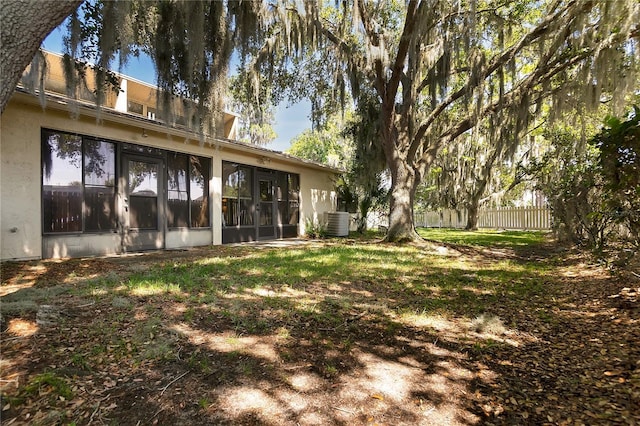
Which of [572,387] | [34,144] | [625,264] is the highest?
[34,144]

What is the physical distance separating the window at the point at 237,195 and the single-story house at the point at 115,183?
3cm

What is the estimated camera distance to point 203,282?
440 cm

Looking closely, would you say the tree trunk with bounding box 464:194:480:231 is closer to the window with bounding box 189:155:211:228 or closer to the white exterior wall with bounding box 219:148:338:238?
the white exterior wall with bounding box 219:148:338:238

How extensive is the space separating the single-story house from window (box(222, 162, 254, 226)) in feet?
0.10

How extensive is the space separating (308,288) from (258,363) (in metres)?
1.97

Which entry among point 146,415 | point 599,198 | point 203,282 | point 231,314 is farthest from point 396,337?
point 599,198

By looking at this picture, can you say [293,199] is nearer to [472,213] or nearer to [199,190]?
[199,190]

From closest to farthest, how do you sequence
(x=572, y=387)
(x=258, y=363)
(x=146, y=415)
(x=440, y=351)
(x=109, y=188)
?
(x=146, y=415)
(x=572, y=387)
(x=258, y=363)
(x=440, y=351)
(x=109, y=188)

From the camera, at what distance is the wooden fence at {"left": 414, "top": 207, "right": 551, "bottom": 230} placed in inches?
582

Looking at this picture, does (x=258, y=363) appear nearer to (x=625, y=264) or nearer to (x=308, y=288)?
(x=308, y=288)

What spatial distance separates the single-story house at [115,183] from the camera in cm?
577

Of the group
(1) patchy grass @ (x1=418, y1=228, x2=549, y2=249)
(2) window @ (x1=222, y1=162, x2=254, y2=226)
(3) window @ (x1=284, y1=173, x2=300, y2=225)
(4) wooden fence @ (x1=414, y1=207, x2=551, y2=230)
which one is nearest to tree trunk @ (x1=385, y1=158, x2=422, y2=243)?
(1) patchy grass @ (x1=418, y1=228, x2=549, y2=249)

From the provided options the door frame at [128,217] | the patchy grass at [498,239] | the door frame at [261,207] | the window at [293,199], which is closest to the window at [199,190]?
Result: the door frame at [128,217]

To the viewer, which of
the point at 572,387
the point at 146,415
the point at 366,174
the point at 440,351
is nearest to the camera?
the point at 146,415
